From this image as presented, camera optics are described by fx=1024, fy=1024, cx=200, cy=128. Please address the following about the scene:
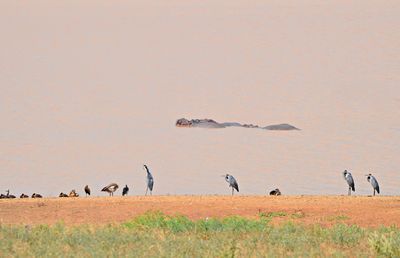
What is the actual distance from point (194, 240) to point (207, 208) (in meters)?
10.5

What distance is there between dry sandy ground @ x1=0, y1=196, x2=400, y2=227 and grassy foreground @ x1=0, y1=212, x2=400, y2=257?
5.46 meters

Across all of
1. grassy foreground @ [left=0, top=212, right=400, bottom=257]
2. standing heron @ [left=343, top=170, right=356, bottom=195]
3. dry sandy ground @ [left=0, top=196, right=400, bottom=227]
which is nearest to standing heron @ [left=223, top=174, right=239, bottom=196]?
standing heron @ [left=343, top=170, right=356, bottom=195]

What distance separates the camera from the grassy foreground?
16.2m

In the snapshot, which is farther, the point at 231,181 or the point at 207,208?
the point at 231,181

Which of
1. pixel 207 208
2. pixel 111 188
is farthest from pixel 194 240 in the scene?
pixel 111 188

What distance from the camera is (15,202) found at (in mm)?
30641

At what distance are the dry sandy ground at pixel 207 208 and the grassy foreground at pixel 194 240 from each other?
546 centimetres

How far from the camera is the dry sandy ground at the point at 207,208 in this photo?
1044 inches

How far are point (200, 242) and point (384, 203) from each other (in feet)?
43.4

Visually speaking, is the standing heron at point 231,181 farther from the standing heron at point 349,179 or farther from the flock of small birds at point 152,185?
the standing heron at point 349,179

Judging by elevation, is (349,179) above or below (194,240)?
above

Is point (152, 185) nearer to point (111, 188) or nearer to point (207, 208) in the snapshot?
point (111, 188)

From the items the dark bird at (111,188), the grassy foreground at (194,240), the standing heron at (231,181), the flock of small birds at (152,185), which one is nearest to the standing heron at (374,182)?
the flock of small birds at (152,185)

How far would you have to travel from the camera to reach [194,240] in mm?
17625
